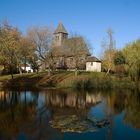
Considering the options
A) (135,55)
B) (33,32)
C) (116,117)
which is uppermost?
(33,32)

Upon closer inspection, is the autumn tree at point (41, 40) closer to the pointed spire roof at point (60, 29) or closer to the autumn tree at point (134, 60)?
the autumn tree at point (134, 60)

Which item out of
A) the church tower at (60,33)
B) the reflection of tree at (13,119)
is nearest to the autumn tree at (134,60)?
the reflection of tree at (13,119)

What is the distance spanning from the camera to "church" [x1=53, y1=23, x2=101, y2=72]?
62031mm

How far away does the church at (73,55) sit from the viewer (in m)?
62.0

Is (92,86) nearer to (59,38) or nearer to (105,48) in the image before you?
(105,48)

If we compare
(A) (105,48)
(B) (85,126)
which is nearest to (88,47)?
(A) (105,48)

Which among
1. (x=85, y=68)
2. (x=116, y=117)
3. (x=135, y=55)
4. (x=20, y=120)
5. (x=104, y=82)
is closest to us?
(x=20, y=120)

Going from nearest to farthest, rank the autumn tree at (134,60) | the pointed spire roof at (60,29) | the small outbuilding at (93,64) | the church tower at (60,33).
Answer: the autumn tree at (134,60) → the small outbuilding at (93,64) → the church tower at (60,33) → the pointed spire roof at (60,29)

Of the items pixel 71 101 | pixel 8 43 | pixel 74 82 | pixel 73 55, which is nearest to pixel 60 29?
pixel 73 55

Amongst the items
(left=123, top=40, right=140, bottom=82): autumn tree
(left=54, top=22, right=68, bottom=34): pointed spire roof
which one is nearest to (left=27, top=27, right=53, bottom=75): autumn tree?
(left=123, top=40, right=140, bottom=82): autumn tree

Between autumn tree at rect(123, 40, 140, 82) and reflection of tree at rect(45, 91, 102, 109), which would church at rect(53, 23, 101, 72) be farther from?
reflection of tree at rect(45, 91, 102, 109)

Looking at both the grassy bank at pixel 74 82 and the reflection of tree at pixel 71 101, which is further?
the grassy bank at pixel 74 82

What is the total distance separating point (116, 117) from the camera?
71.5 ft

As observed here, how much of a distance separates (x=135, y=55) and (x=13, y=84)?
90.9 ft
